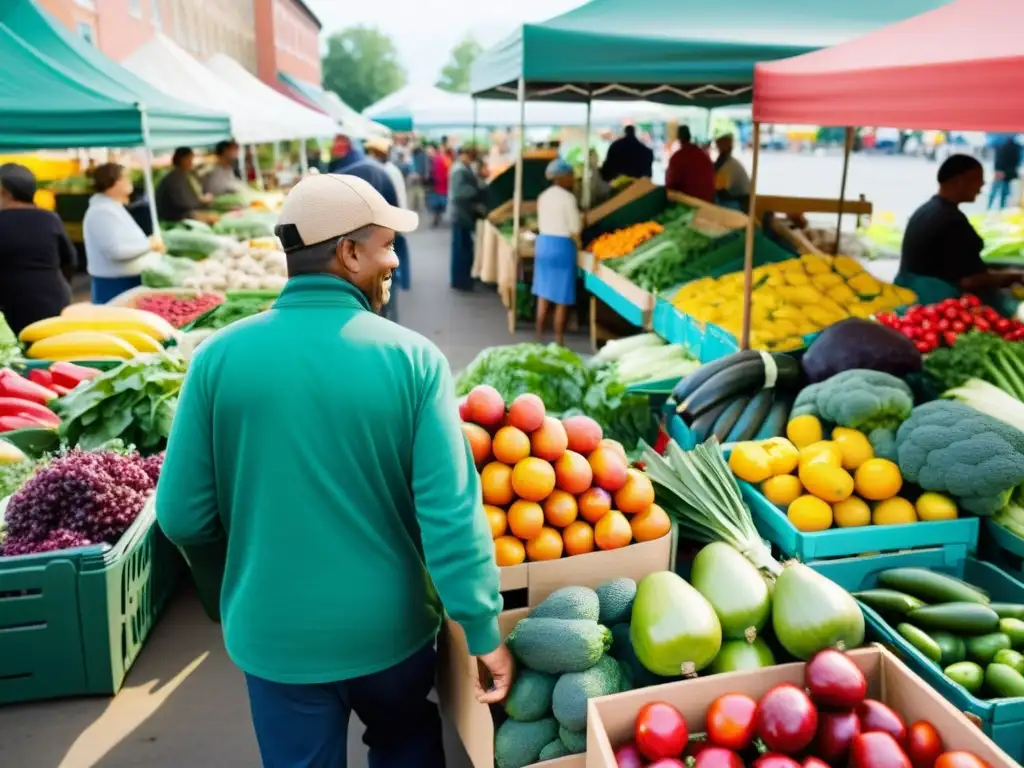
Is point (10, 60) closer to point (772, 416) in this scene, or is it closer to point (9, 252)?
point (9, 252)

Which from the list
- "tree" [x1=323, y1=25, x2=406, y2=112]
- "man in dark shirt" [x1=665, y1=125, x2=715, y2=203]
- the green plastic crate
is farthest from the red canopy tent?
"tree" [x1=323, y1=25, x2=406, y2=112]

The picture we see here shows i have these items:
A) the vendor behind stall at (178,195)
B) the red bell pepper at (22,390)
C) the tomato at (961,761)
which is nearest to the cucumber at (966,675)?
the tomato at (961,761)

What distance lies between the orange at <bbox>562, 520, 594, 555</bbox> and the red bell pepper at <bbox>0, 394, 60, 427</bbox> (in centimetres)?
286

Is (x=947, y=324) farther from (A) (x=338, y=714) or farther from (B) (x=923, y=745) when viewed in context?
(A) (x=338, y=714)

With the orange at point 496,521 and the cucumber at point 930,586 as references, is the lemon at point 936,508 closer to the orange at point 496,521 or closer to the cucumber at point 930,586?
the cucumber at point 930,586

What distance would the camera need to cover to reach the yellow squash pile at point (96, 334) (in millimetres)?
5102

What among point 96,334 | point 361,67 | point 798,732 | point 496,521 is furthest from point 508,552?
point 361,67

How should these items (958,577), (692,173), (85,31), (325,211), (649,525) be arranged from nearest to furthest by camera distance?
(325,211)
(649,525)
(958,577)
(692,173)
(85,31)

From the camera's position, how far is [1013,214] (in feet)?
44.0

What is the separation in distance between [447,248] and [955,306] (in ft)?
43.1

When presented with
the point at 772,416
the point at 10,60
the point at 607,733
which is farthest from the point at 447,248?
the point at 607,733

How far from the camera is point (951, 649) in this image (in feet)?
7.76

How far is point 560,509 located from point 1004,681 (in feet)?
4.19

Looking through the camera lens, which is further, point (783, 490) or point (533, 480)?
point (783, 490)
